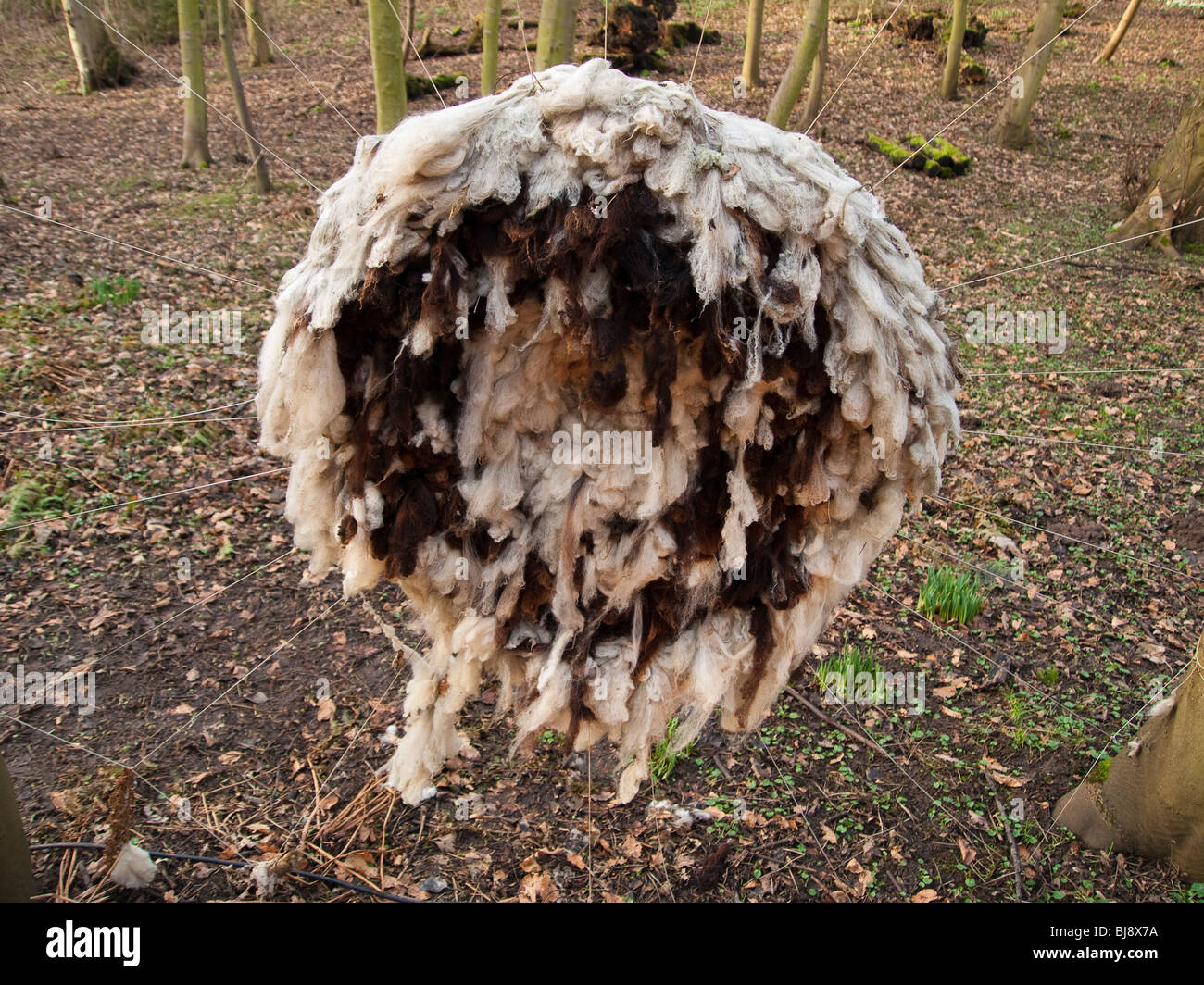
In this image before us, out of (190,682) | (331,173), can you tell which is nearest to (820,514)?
(190,682)

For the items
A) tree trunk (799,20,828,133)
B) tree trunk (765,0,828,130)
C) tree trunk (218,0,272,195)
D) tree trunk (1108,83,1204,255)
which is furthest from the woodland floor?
tree trunk (799,20,828,133)

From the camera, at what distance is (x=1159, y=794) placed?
2.60 meters

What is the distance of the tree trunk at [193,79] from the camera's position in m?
7.71

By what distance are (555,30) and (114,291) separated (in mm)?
3268

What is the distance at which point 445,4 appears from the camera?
1596 centimetres

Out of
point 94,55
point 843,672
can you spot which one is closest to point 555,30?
point 843,672

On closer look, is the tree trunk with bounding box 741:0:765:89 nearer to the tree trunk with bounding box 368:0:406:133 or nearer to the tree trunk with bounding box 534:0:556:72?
the tree trunk with bounding box 534:0:556:72

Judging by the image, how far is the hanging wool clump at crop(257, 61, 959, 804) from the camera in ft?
4.97

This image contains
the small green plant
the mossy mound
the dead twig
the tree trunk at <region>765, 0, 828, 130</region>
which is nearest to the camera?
the dead twig

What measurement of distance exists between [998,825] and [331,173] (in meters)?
8.23

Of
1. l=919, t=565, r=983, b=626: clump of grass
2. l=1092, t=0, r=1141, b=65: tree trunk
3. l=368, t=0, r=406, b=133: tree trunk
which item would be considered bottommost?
l=919, t=565, r=983, b=626: clump of grass

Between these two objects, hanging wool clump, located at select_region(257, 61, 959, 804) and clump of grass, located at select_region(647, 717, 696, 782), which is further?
clump of grass, located at select_region(647, 717, 696, 782)

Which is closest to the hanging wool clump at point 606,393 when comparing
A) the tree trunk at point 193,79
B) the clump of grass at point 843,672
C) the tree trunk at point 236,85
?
the clump of grass at point 843,672

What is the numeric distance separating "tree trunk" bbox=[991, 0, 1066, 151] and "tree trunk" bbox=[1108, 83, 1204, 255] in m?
2.22
